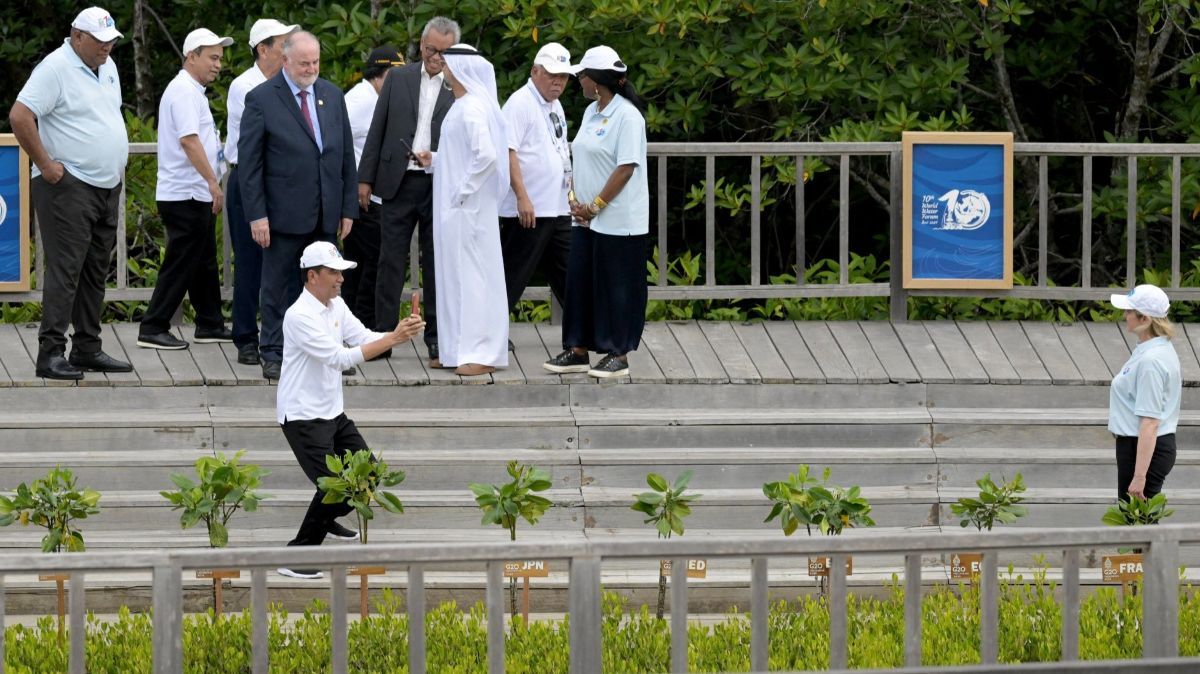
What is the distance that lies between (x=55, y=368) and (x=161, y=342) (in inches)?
30.1

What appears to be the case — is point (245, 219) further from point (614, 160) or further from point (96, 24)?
point (614, 160)

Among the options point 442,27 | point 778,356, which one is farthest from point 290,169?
point 778,356

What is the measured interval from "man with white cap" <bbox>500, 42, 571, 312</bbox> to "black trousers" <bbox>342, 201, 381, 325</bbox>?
2.22 ft

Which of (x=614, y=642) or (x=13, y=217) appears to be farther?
(x=13, y=217)

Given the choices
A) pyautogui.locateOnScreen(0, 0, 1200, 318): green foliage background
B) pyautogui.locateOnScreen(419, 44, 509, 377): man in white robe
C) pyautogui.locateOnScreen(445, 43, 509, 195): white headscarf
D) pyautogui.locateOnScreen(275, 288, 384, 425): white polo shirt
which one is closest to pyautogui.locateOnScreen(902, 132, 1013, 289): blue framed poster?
pyautogui.locateOnScreen(0, 0, 1200, 318): green foliage background

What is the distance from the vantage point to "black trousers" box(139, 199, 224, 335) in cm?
1048

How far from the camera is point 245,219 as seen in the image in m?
10.2

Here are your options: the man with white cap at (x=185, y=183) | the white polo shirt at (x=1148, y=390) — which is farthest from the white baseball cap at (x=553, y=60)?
the white polo shirt at (x=1148, y=390)

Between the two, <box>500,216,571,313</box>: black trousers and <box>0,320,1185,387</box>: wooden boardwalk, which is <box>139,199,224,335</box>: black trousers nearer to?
<box>0,320,1185,387</box>: wooden boardwalk

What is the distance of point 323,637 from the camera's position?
6.96 m

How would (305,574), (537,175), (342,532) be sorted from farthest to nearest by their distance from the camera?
(537,175) < (342,532) < (305,574)

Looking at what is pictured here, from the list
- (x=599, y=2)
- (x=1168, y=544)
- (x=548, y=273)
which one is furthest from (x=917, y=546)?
(x=599, y=2)

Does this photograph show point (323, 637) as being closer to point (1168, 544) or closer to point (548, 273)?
point (1168, 544)

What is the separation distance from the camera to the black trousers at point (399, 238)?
33.9 feet
